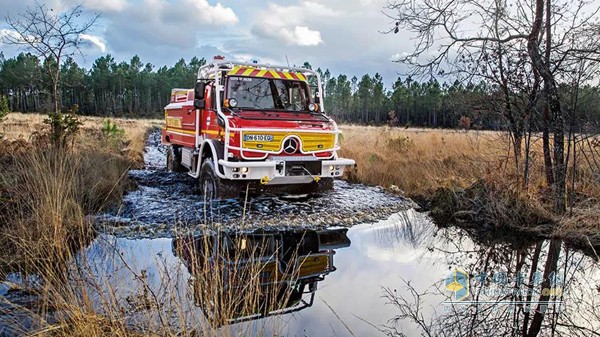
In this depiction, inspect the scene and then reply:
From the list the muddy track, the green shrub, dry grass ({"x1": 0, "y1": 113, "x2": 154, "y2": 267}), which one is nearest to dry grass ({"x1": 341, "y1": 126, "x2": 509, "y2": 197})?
the muddy track

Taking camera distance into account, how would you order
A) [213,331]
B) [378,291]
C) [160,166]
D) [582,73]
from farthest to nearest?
[160,166] → [582,73] → [378,291] → [213,331]

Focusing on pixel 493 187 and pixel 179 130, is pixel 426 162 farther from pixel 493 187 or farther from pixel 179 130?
pixel 179 130

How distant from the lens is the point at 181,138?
30.8ft

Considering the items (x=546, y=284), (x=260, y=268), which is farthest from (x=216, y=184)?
(x=546, y=284)

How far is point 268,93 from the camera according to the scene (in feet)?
25.3

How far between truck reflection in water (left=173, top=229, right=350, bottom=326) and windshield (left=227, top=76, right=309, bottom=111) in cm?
271

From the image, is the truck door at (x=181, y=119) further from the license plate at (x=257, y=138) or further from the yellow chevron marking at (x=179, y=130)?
the license plate at (x=257, y=138)

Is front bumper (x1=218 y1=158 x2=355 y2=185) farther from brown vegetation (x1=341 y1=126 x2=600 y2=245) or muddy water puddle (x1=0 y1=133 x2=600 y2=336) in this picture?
brown vegetation (x1=341 y1=126 x2=600 y2=245)

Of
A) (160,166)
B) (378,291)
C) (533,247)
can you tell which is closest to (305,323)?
(378,291)

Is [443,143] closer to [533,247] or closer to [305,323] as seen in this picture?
[533,247]

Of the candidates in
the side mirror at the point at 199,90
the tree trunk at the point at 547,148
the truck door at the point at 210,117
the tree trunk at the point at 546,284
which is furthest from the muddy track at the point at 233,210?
the tree trunk at the point at 546,284

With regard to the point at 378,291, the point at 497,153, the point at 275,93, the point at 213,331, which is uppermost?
the point at 275,93

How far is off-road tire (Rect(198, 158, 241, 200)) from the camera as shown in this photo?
6.95 m

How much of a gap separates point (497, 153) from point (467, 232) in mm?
2580
